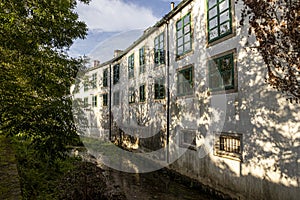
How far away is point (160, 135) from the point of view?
15.4 m

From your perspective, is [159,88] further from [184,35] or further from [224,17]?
[224,17]

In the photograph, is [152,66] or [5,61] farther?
[152,66]

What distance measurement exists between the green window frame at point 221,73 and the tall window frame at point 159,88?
15.3 feet

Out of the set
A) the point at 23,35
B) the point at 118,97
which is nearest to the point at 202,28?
the point at 23,35

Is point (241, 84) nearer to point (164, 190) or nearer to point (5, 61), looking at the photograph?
point (164, 190)

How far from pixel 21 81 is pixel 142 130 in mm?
12987

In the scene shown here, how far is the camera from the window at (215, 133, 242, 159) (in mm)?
9406

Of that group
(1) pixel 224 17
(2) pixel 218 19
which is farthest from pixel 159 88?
(1) pixel 224 17

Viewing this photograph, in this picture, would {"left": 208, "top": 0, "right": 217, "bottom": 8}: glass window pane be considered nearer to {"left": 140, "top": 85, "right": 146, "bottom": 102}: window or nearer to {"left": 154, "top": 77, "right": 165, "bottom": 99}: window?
{"left": 154, "top": 77, "right": 165, "bottom": 99}: window

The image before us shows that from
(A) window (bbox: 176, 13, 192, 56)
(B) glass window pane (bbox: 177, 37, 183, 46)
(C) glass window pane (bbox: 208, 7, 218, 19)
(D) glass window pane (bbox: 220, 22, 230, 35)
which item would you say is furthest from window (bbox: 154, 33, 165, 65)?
(D) glass window pane (bbox: 220, 22, 230, 35)

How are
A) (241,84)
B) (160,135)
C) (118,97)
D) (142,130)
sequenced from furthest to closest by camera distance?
(118,97), (142,130), (160,135), (241,84)

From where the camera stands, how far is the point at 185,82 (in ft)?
42.5

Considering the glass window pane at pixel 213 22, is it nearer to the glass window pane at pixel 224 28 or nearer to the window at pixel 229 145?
the glass window pane at pixel 224 28

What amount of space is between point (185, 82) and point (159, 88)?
3.07 m
